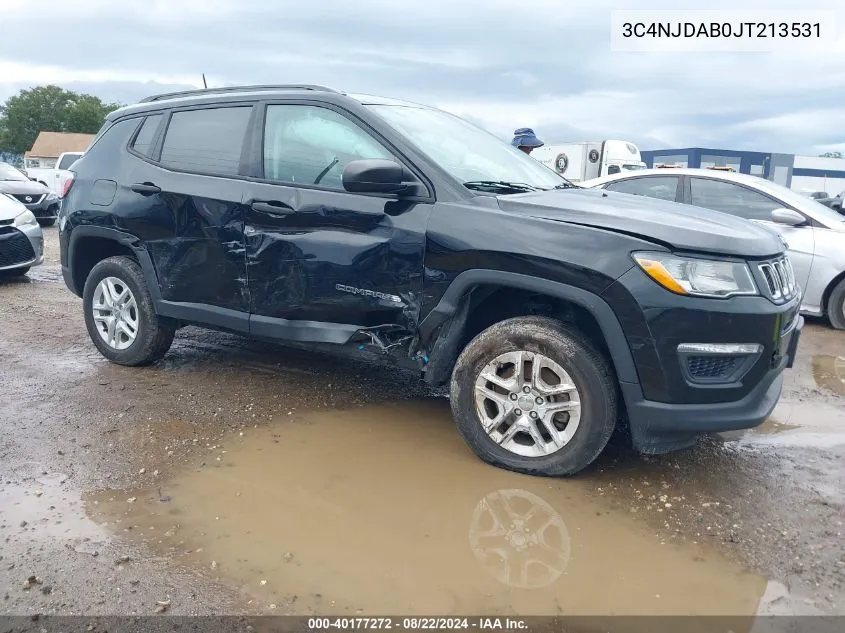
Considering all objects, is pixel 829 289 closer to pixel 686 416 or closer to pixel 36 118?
pixel 686 416

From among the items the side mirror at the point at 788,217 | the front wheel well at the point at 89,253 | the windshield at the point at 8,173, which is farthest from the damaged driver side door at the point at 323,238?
the windshield at the point at 8,173

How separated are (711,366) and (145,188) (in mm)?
3617

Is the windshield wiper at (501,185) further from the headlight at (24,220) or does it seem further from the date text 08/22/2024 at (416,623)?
the headlight at (24,220)

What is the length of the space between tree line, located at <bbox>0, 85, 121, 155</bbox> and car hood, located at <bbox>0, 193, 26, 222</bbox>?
72.9 metres

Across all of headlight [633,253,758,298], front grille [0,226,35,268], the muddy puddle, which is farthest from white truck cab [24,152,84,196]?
headlight [633,253,758,298]

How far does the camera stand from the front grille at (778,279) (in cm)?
313

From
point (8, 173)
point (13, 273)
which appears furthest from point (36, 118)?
point (13, 273)

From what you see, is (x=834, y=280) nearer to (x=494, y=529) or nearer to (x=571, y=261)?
(x=571, y=261)

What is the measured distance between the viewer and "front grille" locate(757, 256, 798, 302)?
3.13 metres

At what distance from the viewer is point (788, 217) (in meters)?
6.56

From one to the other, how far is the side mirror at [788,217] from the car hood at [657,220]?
345cm

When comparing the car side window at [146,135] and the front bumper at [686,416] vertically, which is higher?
the car side window at [146,135]

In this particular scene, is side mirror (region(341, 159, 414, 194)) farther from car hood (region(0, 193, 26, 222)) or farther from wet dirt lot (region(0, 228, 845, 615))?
car hood (region(0, 193, 26, 222))

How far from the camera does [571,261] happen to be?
10.1 feet
